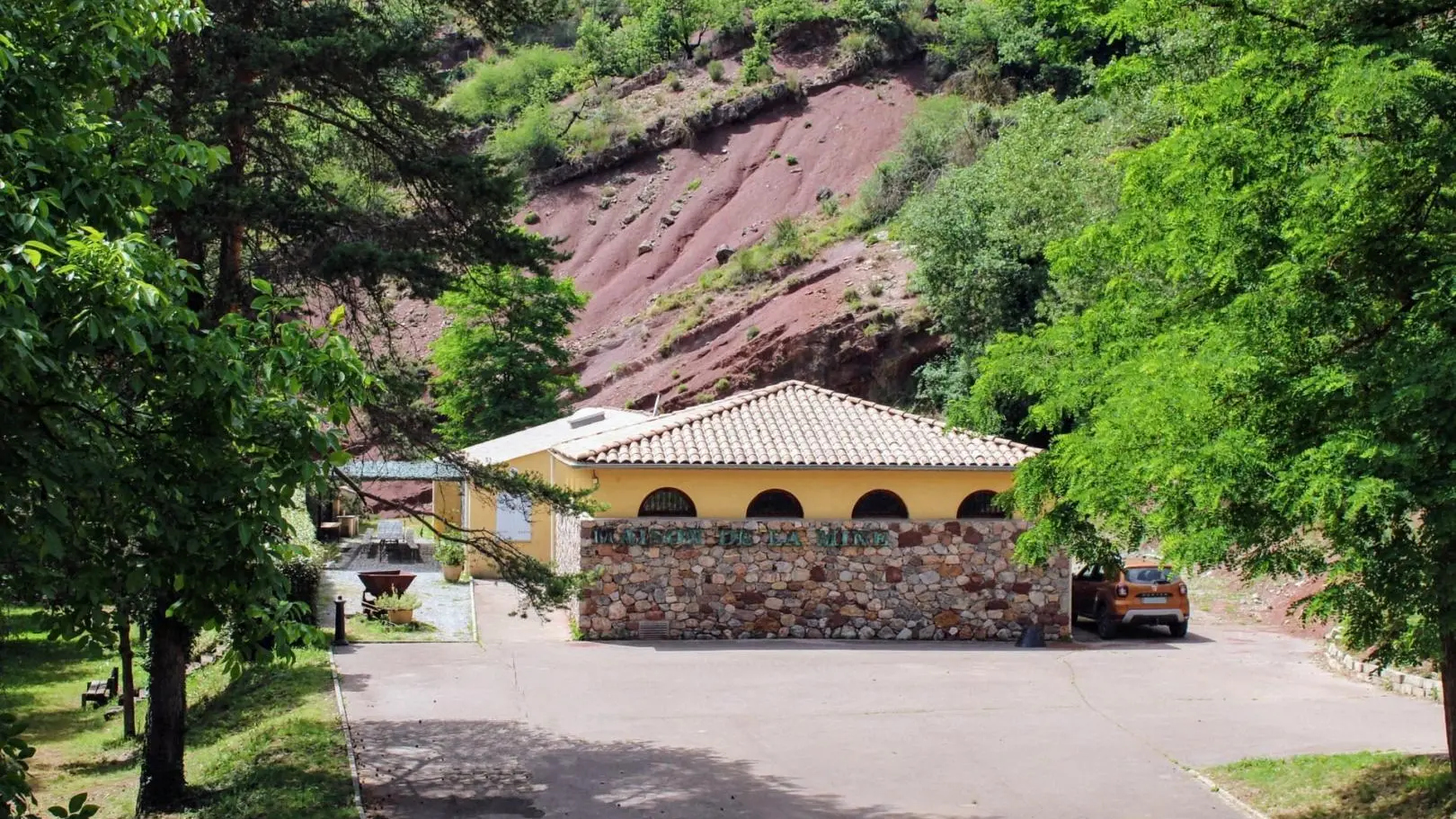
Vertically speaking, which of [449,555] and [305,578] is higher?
[449,555]

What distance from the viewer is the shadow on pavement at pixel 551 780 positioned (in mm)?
12961

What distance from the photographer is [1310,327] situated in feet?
34.7

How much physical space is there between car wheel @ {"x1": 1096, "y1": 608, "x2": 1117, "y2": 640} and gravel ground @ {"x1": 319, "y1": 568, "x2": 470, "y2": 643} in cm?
1184

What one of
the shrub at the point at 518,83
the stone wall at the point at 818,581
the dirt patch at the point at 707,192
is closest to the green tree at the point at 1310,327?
the stone wall at the point at 818,581

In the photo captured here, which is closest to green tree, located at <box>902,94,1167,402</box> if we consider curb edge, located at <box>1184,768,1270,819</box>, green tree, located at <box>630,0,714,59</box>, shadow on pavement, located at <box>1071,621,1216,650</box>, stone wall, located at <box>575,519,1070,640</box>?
shadow on pavement, located at <box>1071,621,1216,650</box>

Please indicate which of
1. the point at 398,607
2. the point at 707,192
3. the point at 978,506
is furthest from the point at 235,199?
the point at 707,192

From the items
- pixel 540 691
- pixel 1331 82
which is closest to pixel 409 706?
pixel 540 691

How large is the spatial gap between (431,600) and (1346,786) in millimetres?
19238

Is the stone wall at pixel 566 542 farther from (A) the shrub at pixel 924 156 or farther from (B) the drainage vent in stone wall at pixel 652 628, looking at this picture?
(A) the shrub at pixel 924 156

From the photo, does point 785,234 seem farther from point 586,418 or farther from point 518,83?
point 518,83

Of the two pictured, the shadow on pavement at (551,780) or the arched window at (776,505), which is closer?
the shadow on pavement at (551,780)

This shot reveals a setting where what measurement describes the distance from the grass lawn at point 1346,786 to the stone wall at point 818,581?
966cm

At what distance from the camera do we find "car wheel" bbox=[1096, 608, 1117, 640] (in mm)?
25000

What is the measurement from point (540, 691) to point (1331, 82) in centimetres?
1335
